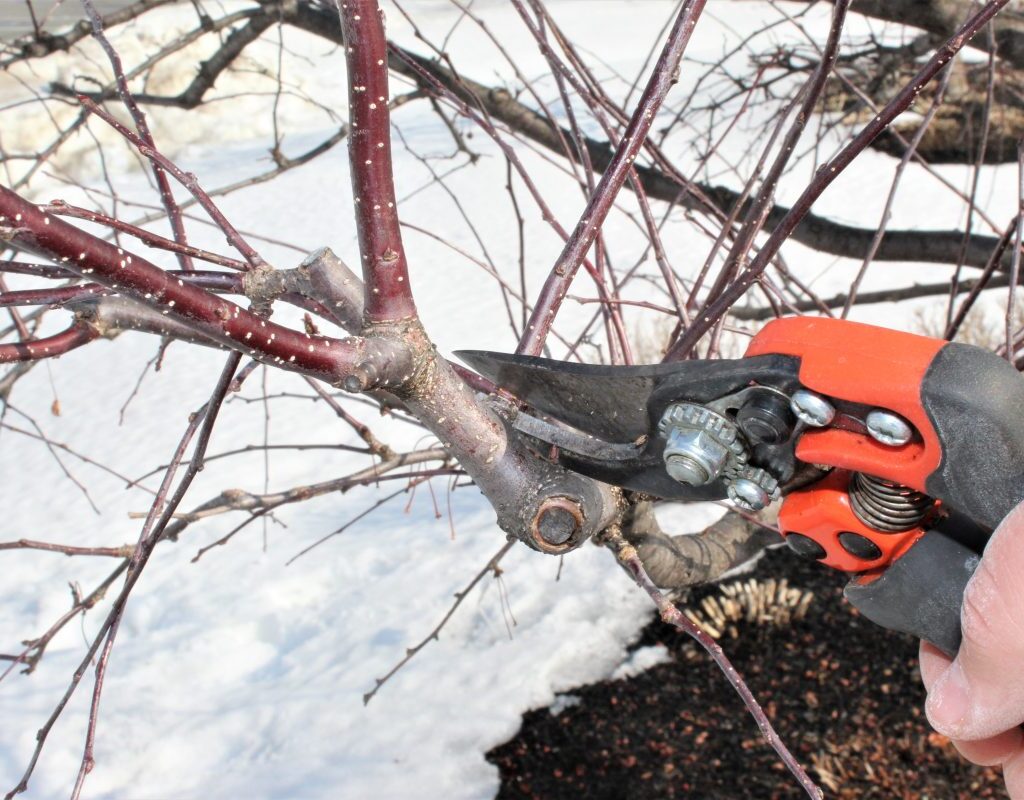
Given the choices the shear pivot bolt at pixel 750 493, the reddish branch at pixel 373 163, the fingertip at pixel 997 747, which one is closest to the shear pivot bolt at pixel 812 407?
the shear pivot bolt at pixel 750 493

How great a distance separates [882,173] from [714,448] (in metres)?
6.93

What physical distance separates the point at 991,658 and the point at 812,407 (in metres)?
0.33

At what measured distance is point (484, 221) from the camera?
7219 millimetres

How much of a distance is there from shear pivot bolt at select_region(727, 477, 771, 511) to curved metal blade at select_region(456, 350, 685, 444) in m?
0.12

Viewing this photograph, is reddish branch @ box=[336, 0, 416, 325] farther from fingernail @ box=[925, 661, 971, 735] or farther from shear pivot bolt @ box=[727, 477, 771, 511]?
fingernail @ box=[925, 661, 971, 735]

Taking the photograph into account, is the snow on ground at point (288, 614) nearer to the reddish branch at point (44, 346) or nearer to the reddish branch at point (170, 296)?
the reddish branch at point (44, 346)

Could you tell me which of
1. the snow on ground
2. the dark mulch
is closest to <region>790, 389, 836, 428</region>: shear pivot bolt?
the snow on ground

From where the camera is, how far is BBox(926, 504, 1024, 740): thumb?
844mm

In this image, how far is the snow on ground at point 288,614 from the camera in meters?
2.51

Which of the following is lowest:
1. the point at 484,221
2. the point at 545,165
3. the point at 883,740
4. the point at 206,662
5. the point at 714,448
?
the point at 883,740

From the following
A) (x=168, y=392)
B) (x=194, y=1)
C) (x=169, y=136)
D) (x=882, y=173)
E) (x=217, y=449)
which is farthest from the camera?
(x=169, y=136)

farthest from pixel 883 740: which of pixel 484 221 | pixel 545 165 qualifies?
pixel 545 165

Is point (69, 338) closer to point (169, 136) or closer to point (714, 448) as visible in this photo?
point (714, 448)

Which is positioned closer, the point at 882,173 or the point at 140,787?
the point at 140,787
